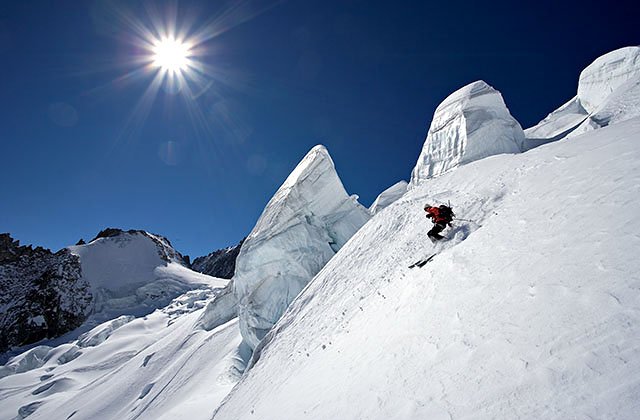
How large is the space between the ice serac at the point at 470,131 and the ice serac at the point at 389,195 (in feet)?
36.2

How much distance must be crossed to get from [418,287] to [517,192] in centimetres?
471

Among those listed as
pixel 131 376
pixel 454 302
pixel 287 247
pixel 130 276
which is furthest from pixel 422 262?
pixel 130 276

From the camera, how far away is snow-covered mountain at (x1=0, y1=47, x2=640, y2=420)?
10.3 feet

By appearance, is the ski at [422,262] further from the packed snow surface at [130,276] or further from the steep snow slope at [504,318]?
the packed snow surface at [130,276]

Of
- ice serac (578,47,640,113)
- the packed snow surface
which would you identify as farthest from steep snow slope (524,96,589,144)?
the packed snow surface

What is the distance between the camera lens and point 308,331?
1060 cm

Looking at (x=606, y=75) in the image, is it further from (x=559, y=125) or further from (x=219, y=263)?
(x=219, y=263)

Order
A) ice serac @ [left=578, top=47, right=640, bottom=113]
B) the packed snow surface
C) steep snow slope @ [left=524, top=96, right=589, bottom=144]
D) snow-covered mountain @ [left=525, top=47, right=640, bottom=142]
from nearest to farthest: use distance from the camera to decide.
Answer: snow-covered mountain @ [left=525, top=47, right=640, bottom=142] → ice serac @ [left=578, top=47, right=640, bottom=113] → steep snow slope @ [left=524, top=96, right=589, bottom=144] → the packed snow surface

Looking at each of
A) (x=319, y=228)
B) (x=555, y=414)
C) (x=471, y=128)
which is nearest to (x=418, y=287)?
(x=555, y=414)

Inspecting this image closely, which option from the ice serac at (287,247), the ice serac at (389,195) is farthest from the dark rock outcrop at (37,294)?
the ice serac at (389,195)

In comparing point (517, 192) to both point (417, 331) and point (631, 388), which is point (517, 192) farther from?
point (631, 388)

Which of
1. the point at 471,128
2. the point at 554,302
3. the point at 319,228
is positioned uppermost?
the point at 319,228

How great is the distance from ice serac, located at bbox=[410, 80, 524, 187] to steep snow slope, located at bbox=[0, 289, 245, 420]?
71.4ft

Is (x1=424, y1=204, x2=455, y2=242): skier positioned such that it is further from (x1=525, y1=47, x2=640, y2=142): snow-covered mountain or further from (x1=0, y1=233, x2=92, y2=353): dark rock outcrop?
(x1=0, y1=233, x2=92, y2=353): dark rock outcrop
